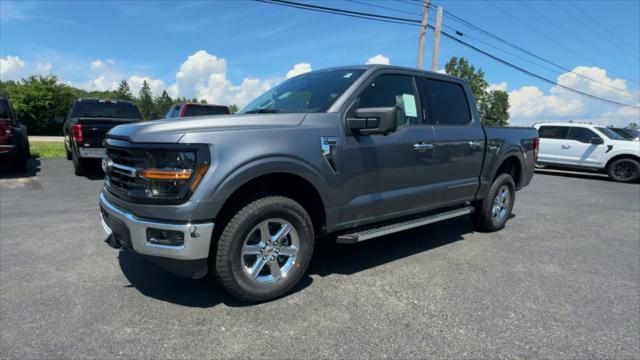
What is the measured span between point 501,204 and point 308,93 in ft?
11.2

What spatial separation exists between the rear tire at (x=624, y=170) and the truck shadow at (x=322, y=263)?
1026cm

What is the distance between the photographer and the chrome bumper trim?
264 centimetres

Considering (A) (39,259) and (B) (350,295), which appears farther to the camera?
(A) (39,259)

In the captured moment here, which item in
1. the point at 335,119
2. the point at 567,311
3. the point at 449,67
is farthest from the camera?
the point at 449,67

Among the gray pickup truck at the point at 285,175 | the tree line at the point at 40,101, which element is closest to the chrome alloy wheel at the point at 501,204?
the gray pickup truck at the point at 285,175

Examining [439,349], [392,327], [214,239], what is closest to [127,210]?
[214,239]

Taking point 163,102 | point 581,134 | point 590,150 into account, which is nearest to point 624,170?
point 590,150

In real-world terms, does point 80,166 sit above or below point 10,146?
below

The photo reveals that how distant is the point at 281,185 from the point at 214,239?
72 centimetres

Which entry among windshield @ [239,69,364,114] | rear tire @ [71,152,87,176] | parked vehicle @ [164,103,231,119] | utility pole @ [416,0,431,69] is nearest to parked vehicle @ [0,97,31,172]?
rear tire @ [71,152,87,176]

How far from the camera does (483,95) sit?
68500mm

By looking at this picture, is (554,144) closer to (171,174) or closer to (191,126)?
(191,126)

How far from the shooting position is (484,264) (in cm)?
408

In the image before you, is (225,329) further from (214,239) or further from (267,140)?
(267,140)
